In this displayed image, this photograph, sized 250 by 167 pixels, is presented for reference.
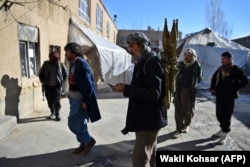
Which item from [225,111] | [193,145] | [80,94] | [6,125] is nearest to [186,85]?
Answer: [225,111]

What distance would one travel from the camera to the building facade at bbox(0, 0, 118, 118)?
634cm

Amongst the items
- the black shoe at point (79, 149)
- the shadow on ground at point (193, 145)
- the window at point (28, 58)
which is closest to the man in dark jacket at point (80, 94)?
the black shoe at point (79, 149)

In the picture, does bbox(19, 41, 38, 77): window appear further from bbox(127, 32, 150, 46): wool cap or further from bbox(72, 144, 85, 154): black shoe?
bbox(127, 32, 150, 46): wool cap

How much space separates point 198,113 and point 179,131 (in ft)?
9.20

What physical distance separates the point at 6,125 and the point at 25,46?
2711mm

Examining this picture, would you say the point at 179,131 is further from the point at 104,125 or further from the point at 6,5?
the point at 6,5

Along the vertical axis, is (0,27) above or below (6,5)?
below

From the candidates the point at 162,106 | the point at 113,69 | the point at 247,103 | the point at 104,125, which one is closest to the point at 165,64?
the point at 162,106

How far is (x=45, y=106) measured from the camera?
8.64 meters

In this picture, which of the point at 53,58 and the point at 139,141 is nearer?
the point at 139,141

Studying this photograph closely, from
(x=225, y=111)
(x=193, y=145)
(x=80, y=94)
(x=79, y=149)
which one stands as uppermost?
(x=80, y=94)

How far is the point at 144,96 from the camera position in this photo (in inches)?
114

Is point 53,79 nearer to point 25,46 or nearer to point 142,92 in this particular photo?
point 25,46

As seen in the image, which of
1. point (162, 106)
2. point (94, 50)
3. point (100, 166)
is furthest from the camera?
point (94, 50)
